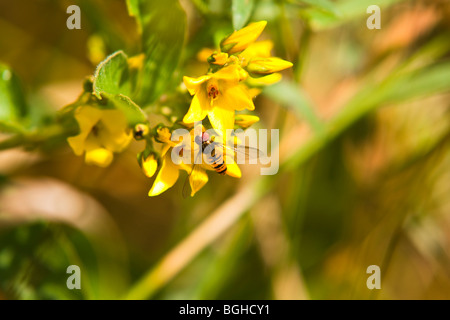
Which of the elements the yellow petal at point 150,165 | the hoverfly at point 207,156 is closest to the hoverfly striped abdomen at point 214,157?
the hoverfly at point 207,156

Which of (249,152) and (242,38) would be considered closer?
(242,38)

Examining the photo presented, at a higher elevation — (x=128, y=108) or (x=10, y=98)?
(x=10, y=98)

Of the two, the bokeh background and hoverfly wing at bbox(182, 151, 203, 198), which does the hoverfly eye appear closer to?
hoverfly wing at bbox(182, 151, 203, 198)

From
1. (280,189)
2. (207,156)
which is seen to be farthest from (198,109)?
(280,189)

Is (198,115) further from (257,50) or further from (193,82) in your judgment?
(257,50)

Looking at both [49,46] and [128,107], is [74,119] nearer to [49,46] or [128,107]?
[128,107]

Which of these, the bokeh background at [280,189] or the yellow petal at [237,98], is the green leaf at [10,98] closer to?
the bokeh background at [280,189]

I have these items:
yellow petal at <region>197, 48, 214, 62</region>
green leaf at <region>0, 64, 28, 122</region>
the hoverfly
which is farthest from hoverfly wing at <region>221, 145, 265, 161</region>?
green leaf at <region>0, 64, 28, 122</region>
